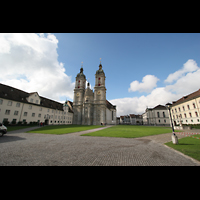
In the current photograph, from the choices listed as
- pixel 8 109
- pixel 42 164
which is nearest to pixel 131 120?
pixel 8 109

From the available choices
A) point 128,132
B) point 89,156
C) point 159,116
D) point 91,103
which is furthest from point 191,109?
point 89,156

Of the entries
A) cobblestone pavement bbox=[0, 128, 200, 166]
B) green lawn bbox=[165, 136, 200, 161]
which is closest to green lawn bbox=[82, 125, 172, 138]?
green lawn bbox=[165, 136, 200, 161]

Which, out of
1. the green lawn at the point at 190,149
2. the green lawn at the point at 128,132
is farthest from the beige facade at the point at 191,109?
the green lawn at the point at 190,149

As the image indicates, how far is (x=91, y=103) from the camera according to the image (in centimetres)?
5206

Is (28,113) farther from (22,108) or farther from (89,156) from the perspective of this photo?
(89,156)

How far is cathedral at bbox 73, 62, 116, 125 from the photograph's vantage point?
50156 millimetres

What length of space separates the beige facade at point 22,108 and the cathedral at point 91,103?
13.6 meters

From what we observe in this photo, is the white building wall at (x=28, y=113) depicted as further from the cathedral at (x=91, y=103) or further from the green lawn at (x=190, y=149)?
the green lawn at (x=190, y=149)

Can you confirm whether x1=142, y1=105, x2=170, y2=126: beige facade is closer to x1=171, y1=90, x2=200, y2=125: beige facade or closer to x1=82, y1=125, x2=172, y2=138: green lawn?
x1=171, y1=90, x2=200, y2=125: beige facade

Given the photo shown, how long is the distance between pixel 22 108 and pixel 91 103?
30.0m
